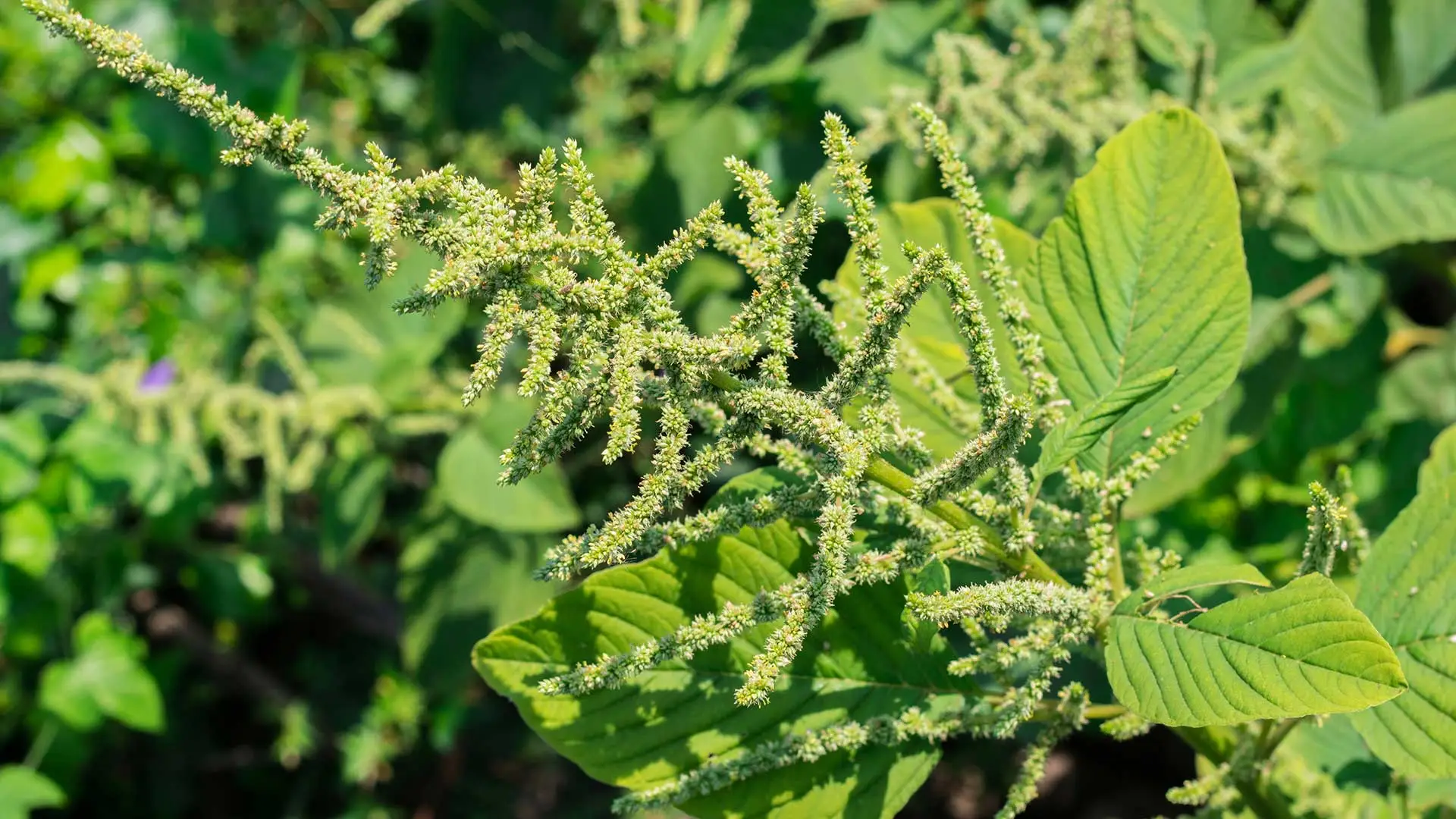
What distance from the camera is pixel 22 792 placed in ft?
8.66

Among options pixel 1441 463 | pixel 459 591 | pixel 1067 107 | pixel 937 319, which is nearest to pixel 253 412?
pixel 459 591

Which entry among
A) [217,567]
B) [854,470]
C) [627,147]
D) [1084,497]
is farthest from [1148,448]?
[217,567]

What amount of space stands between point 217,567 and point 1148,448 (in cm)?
264

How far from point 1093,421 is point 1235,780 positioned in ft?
1.60

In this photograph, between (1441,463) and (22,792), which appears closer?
(1441,463)

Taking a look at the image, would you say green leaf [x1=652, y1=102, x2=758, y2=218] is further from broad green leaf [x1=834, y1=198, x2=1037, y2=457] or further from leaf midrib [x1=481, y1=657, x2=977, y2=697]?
leaf midrib [x1=481, y1=657, x2=977, y2=697]

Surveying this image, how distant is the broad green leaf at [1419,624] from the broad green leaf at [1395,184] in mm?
704

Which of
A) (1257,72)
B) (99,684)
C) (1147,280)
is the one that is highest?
(1257,72)

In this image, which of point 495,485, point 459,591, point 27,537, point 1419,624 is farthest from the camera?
point 27,537

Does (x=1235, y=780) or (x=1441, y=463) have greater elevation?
(x=1441, y=463)

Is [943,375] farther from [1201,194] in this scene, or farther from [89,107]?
[89,107]

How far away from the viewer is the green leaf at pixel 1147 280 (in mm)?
1078

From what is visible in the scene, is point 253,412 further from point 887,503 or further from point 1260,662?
point 1260,662

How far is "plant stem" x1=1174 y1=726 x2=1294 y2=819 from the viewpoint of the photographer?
3.73 feet
